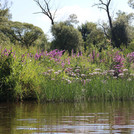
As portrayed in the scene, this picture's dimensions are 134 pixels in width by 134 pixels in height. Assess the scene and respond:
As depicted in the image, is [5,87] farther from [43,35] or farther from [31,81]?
[43,35]

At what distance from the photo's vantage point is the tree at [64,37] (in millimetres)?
37938

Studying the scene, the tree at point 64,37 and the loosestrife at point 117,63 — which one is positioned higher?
the tree at point 64,37

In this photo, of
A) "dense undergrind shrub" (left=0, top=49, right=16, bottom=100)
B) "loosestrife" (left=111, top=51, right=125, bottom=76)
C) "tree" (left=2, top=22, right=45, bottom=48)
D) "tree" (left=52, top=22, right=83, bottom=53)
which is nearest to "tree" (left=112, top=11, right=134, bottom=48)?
"tree" (left=52, top=22, right=83, bottom=53)

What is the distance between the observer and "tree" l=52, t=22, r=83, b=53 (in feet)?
124

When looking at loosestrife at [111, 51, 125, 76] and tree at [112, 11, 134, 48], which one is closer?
loosestrife at [111, 51, 125, 76]

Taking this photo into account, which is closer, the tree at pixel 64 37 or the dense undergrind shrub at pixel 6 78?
the dense undergrind shrub at pixel 6 78

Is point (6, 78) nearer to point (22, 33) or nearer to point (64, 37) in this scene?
point (64, 37)

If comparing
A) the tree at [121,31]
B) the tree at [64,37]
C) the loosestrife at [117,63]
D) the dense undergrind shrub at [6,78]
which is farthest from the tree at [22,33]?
the dense undergrind shrub at [6,78]

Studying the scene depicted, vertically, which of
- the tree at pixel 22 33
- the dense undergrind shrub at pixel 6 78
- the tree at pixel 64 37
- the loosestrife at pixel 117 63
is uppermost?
the tree at pixel 22 33

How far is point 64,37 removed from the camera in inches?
1494

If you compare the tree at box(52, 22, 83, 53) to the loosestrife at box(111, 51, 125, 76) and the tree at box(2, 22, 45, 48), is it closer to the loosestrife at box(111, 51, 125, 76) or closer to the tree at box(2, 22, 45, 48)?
the tree at box(2, 22, 45, 48)

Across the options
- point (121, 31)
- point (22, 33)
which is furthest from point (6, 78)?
point (22, 33)

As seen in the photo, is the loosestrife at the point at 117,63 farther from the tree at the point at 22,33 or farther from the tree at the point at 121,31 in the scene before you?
the tree at the point at 22,33

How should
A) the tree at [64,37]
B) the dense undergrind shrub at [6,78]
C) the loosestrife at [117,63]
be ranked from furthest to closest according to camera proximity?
the tree at [64,37], the loosestrife at [117,63], the dense undergrind shrub at [6,78]
